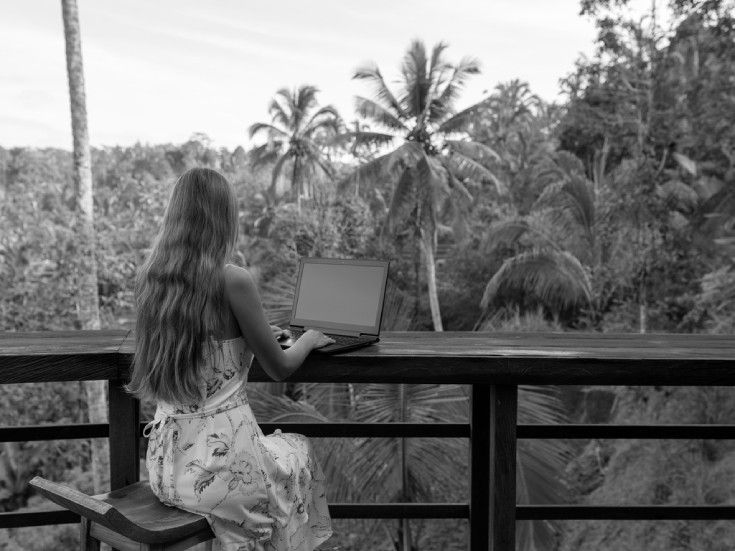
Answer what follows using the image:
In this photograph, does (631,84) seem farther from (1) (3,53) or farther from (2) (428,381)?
(1) (3,53)

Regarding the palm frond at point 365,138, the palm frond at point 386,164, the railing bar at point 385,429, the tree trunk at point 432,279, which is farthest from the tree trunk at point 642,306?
the railing bar at point 385,429

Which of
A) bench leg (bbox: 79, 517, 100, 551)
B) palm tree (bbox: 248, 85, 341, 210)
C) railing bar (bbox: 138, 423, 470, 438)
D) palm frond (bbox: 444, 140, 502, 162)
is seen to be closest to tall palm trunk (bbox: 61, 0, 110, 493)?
railing bar (bbox: 138, 423, 470, 438)

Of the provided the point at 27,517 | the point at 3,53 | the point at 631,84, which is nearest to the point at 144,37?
the point at 3,53

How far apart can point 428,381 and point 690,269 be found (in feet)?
43.1

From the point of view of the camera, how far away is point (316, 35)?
3734 centimetres

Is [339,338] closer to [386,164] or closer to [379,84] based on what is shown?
[386,164]

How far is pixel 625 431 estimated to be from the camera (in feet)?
6.43

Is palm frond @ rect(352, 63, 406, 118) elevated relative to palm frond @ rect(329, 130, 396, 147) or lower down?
elevated

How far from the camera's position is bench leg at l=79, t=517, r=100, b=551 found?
140cm

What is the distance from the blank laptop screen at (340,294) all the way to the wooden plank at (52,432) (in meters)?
0.60

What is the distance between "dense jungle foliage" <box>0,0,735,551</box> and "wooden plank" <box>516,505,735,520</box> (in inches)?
114

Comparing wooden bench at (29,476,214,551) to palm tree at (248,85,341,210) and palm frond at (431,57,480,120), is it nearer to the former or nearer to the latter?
palm frond at (431,57,480,120)

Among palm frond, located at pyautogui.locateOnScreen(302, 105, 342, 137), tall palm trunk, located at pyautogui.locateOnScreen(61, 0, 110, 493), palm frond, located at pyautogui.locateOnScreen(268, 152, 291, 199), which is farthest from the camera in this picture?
palm frond, located at pyautogui.locateOnScreen(302, 105, 342, 137)

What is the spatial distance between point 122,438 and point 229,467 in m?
0.45
